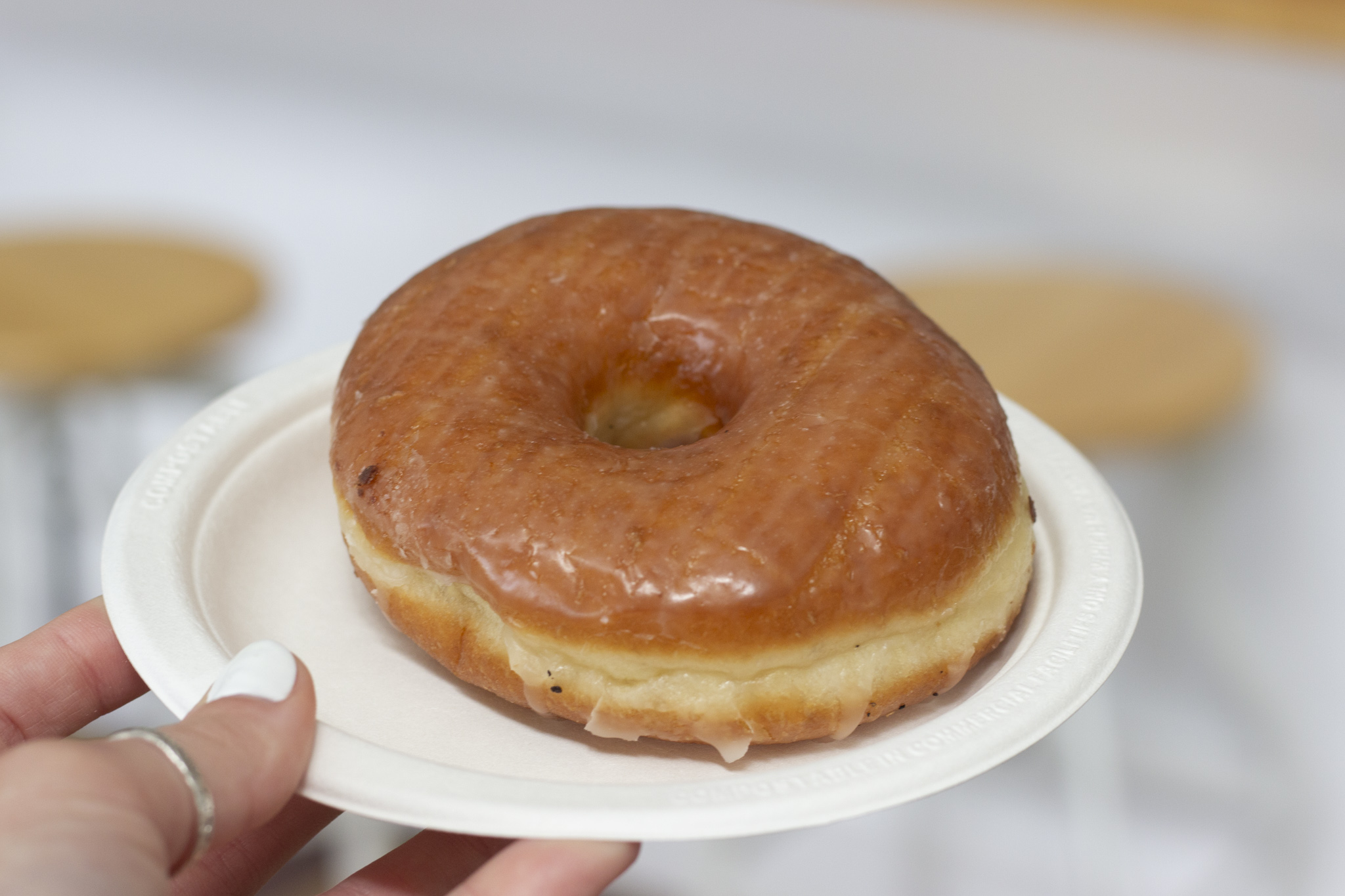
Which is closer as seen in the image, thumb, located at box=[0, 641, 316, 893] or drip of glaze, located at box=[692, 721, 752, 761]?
thumb, located at box=[0, 641, 316, 893]

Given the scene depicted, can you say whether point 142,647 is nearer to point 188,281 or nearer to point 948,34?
point 188,281

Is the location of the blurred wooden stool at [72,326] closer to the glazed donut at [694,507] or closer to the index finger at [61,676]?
the index finger at [61,676]

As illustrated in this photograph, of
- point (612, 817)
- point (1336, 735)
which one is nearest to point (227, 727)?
point (612, 817)

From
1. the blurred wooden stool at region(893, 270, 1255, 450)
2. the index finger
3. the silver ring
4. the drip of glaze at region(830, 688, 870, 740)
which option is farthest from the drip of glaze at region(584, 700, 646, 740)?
the blurred wooden stool at region(893, 270, 1255, 450)

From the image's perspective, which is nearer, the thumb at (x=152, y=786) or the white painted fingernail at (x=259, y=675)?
the thumb at (x=152, y=786)

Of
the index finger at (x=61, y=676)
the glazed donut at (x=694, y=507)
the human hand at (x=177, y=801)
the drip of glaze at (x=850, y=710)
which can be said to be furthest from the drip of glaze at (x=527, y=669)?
the index finger at (x=61, y=676)

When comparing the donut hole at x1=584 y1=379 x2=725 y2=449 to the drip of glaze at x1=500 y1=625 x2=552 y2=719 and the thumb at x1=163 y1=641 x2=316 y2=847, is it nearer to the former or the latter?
the drip of glaze at x1=500 y1=625 x2=552 y2=719
